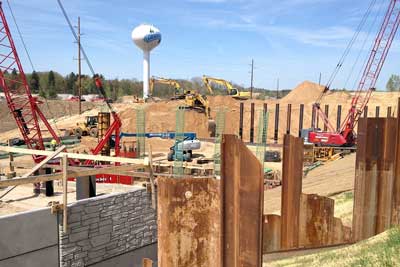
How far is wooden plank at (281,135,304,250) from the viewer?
14.7ft

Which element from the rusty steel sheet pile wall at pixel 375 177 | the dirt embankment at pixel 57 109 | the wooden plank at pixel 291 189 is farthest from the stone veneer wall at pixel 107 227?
the dirt embankment at pixel 57 109

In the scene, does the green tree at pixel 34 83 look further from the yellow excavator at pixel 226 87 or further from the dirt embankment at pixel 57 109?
the yellow excavator at pixel 226 87

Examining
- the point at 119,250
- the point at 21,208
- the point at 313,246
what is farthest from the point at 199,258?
the point at 21,208

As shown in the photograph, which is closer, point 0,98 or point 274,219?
point 274,219

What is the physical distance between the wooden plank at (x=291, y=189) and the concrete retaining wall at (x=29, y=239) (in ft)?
14.2

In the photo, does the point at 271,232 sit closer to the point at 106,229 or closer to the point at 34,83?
the point at 106,229

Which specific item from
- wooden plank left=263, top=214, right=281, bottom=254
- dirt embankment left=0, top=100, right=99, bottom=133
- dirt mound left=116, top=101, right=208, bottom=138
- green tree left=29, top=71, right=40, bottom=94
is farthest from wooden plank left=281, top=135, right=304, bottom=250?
green tree left=29, top=71, right=40, bottom=94

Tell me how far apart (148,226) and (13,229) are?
3.18 m

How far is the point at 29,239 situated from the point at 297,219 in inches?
184

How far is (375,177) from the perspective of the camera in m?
4.54

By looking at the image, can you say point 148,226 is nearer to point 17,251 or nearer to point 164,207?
point 17,251

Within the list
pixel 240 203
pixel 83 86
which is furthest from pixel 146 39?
pixel 240 203

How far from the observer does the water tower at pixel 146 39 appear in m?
53.0

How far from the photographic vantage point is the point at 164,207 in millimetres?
3279
